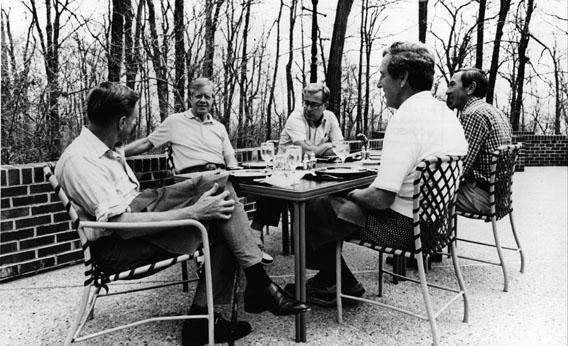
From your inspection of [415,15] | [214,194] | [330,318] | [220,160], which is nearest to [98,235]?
[214,194]

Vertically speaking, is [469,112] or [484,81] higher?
[484,81]

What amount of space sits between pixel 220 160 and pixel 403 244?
1.87 meters

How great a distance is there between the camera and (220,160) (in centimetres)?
358

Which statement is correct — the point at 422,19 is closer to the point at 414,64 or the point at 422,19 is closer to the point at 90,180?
the point at 414,64

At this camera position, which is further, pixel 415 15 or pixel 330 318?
pixel 415 15

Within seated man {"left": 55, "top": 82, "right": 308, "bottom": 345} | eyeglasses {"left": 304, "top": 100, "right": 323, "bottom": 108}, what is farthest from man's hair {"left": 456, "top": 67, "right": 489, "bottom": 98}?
seated man {"left": 55, "top": 82, "right": 308, "bottom": 345}

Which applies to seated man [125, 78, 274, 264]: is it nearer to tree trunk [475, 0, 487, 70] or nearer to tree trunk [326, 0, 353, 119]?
tree trunk [326, 0, 353, 119]

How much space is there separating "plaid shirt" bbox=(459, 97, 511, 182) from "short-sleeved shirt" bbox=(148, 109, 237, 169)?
1817mm

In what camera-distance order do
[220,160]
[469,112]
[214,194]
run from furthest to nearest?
[220,160] < [469,112] < [214,194]

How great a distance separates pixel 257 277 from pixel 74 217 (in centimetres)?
81

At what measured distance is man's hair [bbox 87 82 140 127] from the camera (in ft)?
6.03

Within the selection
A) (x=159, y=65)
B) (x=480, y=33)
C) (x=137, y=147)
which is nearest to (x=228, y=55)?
(x=159, y=65)

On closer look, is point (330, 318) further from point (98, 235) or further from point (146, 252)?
point (98, 235)

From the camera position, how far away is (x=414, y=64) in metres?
2.09
